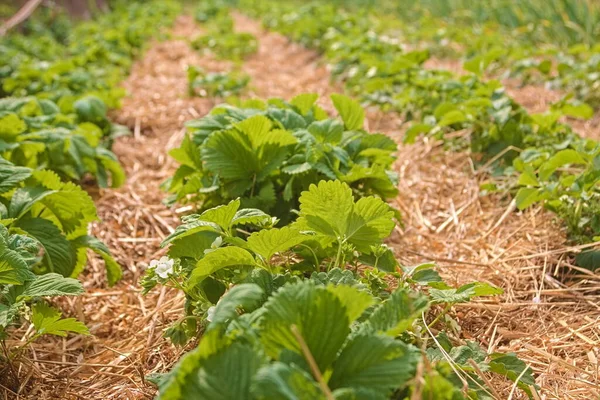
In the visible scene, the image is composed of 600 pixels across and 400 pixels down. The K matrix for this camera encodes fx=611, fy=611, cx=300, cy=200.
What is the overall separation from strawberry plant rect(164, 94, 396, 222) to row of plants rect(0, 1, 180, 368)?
1.50 feet

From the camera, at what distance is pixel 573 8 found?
19.0 ft

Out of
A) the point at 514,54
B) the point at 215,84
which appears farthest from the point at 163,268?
the point at 514,54

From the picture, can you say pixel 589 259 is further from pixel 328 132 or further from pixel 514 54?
pixel 514 54

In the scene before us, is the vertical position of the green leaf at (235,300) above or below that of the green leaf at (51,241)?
above

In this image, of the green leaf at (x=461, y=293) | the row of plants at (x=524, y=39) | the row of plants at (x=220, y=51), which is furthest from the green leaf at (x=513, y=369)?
the row of plants at (x=220, y=51)

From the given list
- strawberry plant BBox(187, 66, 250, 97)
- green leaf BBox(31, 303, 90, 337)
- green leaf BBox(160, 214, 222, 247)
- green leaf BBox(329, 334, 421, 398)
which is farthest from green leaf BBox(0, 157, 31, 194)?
strawberry plant BBox(187, 66, 250, 97)

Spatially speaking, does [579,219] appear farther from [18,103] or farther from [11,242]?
[18,103]

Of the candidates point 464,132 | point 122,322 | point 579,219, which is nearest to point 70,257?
point 122,322

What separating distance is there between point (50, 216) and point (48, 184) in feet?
0.37

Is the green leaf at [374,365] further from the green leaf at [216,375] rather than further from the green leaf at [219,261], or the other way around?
the green leaf at [219,261]

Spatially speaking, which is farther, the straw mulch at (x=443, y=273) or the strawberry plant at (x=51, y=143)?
the strawberry plant at (x=51, y=143)

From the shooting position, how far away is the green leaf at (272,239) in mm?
1500

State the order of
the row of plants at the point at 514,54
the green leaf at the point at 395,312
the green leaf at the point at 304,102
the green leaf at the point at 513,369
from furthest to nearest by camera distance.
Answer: the row of plants at the point at 514,54
the green leaf at the point at 304,102
the green leaf at the point at 513,369
the green leaf at the point at 395,312

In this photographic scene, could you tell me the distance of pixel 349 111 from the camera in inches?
106
